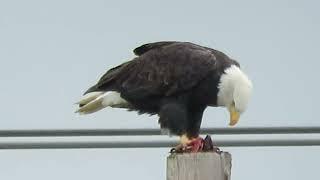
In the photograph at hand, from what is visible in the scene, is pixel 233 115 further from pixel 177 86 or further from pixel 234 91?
pixel 177 86

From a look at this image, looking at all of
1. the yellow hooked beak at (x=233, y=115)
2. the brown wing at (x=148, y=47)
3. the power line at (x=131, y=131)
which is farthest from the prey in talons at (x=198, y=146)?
the power line at (x=131, y=131)

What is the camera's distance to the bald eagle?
393 cm

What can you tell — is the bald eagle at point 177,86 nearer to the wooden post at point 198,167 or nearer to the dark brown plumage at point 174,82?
the dark brown plumage at point 174,82

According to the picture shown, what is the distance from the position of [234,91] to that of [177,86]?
0.98ft

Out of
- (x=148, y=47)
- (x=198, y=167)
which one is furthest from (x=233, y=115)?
(x=198, y=167)

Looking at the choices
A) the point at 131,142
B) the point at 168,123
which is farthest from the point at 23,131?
the point at 168,123

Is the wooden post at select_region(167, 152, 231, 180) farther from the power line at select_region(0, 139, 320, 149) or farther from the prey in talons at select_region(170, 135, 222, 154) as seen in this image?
the power line at select_region(0, 139, 320, 149)

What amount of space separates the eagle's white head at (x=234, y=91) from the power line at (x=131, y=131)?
1.55 ft

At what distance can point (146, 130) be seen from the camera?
14.7 ft

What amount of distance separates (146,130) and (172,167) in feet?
6.06

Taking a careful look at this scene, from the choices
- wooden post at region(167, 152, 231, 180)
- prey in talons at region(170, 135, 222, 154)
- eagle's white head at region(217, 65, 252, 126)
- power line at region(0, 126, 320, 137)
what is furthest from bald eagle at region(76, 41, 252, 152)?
wooden post at region(167, 152, 231, 180)

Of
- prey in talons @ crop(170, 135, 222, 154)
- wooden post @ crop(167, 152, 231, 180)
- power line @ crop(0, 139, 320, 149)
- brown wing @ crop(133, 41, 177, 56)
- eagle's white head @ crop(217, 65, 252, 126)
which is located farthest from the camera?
power line @ crop(0, 139, 320, 149)

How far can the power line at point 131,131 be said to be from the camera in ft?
14.4

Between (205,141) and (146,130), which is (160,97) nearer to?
(146,130)
